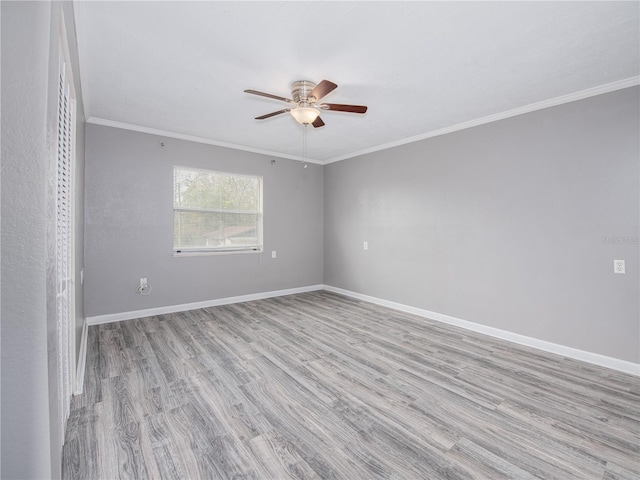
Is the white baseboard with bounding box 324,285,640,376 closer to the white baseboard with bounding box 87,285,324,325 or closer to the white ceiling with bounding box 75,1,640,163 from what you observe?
the white baseboard with bounding box 87,285,324,325

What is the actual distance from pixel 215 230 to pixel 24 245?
13.3 ft

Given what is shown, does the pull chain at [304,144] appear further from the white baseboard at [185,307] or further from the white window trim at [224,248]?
the white baseboard at [185,307]

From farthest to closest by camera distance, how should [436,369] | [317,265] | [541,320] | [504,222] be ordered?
[317,265] < [504,222] < [541,320] < [436,369]

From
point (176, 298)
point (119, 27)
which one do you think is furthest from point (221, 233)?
point (119, 27)

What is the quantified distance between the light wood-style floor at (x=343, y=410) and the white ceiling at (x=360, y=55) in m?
2.56

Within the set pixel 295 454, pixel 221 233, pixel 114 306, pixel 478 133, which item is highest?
pixel 478 133

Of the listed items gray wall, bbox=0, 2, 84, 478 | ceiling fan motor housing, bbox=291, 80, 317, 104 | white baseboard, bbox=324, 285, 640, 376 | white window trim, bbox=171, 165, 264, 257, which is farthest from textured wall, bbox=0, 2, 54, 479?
white baseboard, bbox=324, 285, 640, 376

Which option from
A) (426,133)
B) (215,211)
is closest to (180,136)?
(215,211)

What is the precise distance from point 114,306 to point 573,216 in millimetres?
5333

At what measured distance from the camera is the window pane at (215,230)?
4.41 m

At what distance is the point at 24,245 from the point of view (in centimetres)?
75

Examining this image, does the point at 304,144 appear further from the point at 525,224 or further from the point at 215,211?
the point at 525,224

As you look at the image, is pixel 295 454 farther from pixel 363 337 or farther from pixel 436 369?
pixel 363 337

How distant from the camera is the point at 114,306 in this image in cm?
389
